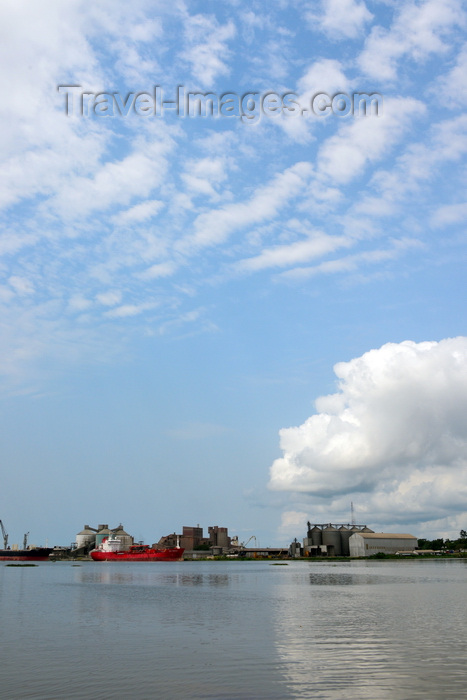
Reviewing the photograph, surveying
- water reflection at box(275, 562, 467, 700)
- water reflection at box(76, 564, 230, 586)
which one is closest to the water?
water reflection at box(275, 562, 467, 700)

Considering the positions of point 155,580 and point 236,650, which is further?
point 155,580

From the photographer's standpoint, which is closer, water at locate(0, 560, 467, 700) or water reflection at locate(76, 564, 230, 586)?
water at locate(0, 560, 467, 700)

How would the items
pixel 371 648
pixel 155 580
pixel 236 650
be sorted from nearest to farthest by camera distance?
pixel 371 648, pixel 236 650, pixel 155 580

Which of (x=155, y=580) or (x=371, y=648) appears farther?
(x=155, y=580)

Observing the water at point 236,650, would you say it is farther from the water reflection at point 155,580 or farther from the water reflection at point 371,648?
the water reflection at point 155,580

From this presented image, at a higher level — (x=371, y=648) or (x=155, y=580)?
(x=371, y=648)

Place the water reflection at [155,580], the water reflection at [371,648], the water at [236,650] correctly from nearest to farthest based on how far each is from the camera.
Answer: the water reflection at [371,648], the water at [236,650], the water reflection at [155,580]

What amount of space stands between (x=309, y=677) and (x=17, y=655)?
44.2ft

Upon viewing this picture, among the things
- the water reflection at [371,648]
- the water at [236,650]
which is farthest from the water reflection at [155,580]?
the water reflection at [371,648]

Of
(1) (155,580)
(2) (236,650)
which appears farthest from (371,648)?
(1) (155,580)

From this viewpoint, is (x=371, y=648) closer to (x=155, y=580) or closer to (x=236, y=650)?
(x=236, y=650)

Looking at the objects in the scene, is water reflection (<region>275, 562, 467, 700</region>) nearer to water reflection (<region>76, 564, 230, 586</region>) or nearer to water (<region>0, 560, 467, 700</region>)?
water (<region>0, 560, 467, 700</region>)

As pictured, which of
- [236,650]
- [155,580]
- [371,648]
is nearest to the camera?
[371,648]

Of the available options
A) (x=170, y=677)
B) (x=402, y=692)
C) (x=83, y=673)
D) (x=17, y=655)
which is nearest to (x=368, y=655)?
(x=402, y=692)
